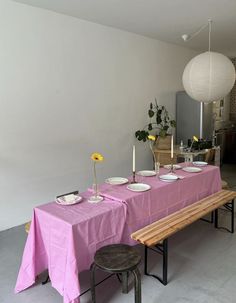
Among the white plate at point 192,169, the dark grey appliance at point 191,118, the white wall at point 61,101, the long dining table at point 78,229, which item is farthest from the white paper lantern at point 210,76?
the dark grey appliance at point 191,118

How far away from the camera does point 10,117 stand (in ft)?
10.5

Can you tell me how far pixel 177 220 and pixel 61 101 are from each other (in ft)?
7.32

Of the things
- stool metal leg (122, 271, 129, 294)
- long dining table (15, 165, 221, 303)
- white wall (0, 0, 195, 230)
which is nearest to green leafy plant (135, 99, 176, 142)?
white wall (0, 0, 195, 230)

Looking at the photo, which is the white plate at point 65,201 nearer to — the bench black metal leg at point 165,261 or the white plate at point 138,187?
the white plate at point 138,187

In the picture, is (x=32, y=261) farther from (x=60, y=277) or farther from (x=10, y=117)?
(x=10, y=117)

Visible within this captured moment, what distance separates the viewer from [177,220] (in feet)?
8.04

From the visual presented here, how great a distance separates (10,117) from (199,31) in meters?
3.28

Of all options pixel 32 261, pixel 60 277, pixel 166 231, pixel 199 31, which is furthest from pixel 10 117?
pixel 199 31

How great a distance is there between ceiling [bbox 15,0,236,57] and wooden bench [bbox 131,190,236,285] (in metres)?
2.29

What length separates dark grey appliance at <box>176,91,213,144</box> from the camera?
5.25 meters

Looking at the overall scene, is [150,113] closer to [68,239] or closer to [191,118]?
[191,118]

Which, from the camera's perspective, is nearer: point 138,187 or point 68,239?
point 68,239

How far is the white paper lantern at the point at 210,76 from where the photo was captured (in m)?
→ 2.61

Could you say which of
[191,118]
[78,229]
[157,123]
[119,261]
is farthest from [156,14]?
[119,261]
